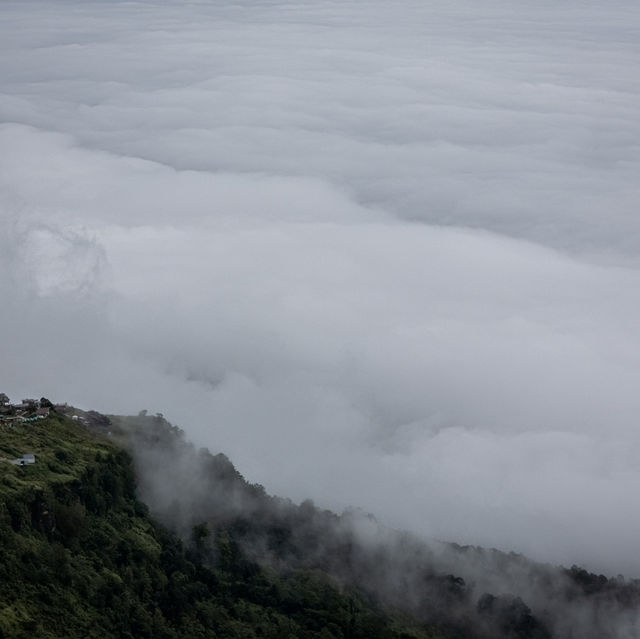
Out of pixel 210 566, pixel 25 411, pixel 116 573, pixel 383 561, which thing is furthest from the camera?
pixel 383 561

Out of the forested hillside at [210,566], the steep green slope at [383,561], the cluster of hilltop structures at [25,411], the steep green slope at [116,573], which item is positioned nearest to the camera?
the steep green slope at [116,573]

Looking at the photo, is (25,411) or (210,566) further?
(25,411)

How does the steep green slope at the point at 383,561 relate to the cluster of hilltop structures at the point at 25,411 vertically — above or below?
below

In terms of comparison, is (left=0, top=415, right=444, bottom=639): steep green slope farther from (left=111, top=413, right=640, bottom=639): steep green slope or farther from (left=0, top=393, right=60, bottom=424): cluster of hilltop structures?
(left=111, top=413, right=640, bottom=639): steep green slope

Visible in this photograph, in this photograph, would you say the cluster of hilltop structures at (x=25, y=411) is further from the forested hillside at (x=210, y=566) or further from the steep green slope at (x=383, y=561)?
the steep green slope at (x=383, y=561)

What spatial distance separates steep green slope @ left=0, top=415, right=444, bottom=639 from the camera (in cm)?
5541

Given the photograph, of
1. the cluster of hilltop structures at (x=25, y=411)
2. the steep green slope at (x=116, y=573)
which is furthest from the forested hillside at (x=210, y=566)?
the cluster of hilltop structures at (x=25, y=411)

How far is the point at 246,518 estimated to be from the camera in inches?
3061

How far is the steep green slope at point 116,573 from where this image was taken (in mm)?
55406

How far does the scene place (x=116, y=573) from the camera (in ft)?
201

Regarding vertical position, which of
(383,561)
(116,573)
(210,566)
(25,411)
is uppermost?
(25,411)

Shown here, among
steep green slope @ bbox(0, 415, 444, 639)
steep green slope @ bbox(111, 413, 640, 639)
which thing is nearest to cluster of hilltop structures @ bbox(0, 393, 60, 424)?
steep green slope @ bbox(0, 415, 444, 639)

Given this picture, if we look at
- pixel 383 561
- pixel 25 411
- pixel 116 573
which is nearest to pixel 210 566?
pixel 116 573

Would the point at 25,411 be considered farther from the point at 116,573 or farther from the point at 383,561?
the point at 383,561
